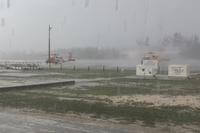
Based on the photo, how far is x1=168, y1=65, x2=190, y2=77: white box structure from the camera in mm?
45500

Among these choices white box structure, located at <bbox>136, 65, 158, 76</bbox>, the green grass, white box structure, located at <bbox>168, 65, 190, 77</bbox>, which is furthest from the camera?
white box structure, located at <bbox>136, 65, 158, 76</bbox>

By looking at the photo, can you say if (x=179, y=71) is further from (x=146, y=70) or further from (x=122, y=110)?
(x=122, y=110)

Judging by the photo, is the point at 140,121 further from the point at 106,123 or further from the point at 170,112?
the point at 170,112

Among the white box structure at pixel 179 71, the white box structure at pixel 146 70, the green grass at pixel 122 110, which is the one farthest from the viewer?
the white box structure at pixel 146 70

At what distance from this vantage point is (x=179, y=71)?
152 ft

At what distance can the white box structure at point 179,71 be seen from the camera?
45500mm

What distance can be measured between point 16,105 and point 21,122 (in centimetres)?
447

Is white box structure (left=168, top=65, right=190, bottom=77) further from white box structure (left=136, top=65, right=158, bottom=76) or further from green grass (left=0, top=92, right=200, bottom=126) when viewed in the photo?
green grass (left=0, top=92, right=200, bottom=126)

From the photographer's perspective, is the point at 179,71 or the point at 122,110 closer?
the point at 122,110

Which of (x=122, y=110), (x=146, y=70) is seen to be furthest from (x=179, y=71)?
(x=122, y=110)

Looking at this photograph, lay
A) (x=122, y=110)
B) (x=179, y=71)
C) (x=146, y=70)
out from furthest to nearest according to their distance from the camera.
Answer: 1. (x=146, y=70)
2. (x=179, y=71)
3. (x=122, y=110)

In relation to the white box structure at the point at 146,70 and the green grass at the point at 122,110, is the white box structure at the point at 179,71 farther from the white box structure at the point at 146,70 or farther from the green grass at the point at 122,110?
the green grass at the point at 122,110

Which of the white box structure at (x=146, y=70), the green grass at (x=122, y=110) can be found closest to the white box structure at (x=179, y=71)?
the white box structure at (x=146, y=70)

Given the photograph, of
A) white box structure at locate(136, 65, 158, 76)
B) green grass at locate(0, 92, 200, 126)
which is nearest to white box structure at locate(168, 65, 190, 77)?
white box structure at locate(136, 65, 158, 76)
